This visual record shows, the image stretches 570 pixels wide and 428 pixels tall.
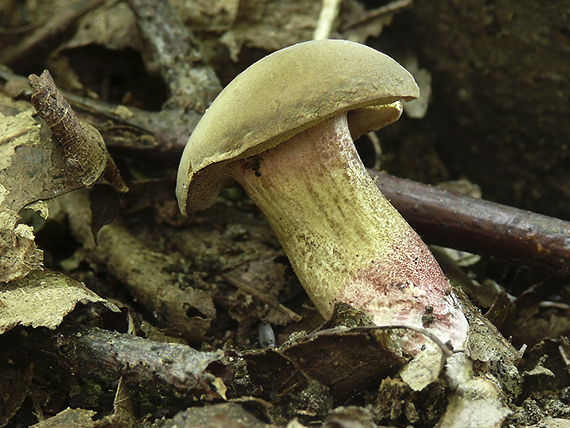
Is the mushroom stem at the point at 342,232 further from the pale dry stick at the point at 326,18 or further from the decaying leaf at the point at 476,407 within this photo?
the pale dry stick at the point at 326,18

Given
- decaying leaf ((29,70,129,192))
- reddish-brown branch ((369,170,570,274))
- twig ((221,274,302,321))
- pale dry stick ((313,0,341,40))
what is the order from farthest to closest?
pale dry stick ((313,0,341,40))
reddish-brown branch ((369,170,570,274))
twig ((221,274,302,321))
decaying leaf ((29,70,129,192))

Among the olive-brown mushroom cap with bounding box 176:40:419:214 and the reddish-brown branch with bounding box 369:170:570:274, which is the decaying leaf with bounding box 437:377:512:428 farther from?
the olive-brown mushroom cap with bounding box 176:40:419:214

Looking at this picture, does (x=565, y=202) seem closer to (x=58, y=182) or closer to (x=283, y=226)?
(x=283, y=226)

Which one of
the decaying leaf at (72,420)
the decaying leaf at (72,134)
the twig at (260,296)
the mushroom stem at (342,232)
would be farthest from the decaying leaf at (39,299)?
the mushroom stem at (342,232)

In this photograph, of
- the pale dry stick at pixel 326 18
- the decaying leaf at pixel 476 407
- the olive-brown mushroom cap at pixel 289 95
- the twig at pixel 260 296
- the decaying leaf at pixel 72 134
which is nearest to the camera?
the decaying leaf at pixel 476 407

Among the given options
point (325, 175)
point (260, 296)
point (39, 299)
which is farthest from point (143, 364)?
point (325, 175)

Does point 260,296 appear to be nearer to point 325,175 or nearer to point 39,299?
point 325,175

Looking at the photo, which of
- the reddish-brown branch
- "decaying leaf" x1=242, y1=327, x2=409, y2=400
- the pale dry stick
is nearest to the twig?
"decaying leaf" x1=242, y1=327, x2=409, y2=400
